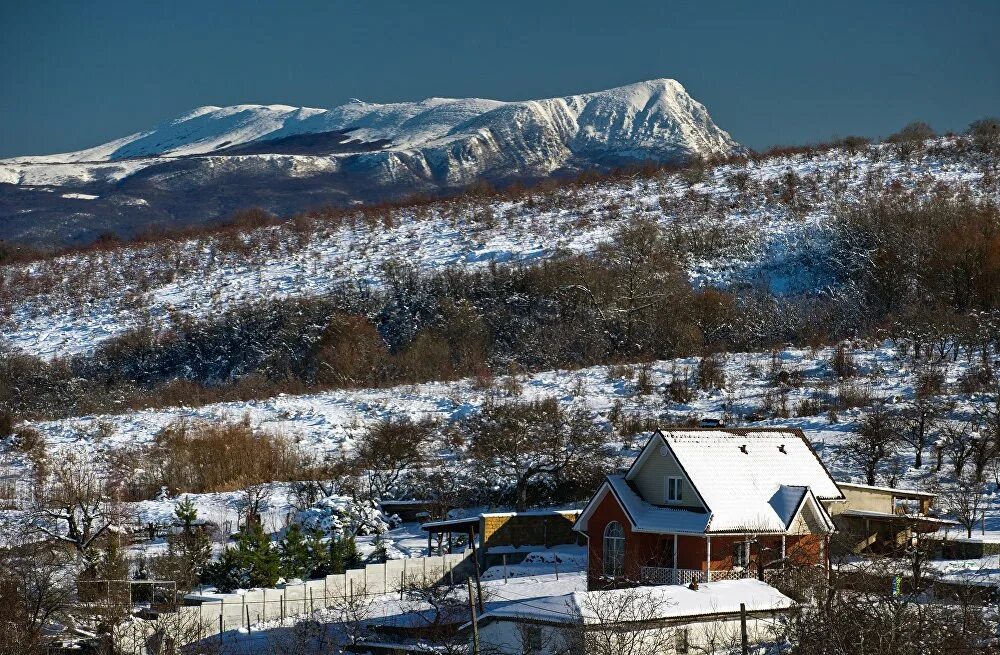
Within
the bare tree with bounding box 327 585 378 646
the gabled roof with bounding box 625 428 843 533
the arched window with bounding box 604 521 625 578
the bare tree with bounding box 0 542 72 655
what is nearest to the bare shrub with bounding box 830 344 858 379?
the gabled roof with bounding box 625 428 843 533

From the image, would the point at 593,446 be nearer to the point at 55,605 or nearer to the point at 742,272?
the point at 55,605

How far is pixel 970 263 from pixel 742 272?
9.36 m

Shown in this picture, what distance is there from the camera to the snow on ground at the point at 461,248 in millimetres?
54469

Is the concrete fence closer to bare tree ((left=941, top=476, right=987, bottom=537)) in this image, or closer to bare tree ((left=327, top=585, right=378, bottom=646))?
bare tree ((left=327, top=585, right=378, bottom=646))

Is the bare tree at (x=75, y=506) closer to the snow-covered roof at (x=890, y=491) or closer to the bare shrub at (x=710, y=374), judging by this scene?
the snow-covered roof at (x=890, y=491)

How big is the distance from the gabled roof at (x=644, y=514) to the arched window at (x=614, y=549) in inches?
16.9

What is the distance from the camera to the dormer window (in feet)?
77.5

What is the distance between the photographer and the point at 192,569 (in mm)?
25578

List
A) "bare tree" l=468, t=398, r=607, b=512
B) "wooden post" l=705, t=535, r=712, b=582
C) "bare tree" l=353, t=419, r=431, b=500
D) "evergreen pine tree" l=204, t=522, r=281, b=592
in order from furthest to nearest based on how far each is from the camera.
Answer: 1. "bare tree" l=353, t=419, r=431, b=500
2. "bare tree" l=468, t=398, r=607, b=512
3. "evergreen pine tree" l=204, t=522, r=281, b=592
4. "wooden post" l=705, t=535, r=712, b=582

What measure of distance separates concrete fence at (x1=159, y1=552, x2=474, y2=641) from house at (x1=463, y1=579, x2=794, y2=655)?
5959 millimetres

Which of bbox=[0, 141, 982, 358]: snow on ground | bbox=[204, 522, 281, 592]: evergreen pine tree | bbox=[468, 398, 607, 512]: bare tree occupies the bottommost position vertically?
bbox=[204, 522, 281, 592]: evergreen pine tree

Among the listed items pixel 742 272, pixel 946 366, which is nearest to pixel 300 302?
pixel 742 272

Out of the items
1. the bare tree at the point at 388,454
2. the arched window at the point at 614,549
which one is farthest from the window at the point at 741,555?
the bare tree at the point at 388,454

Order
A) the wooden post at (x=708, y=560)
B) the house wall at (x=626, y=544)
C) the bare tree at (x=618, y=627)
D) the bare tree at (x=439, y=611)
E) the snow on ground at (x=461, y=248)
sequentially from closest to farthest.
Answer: the bare tree at (x=618, y=627)
the bare tree at (x=439, y=611)
the wooden post at (x=708, y=560)
the house wall at (x=626, y=544)
the snow on ground at (x=461, y=248)
